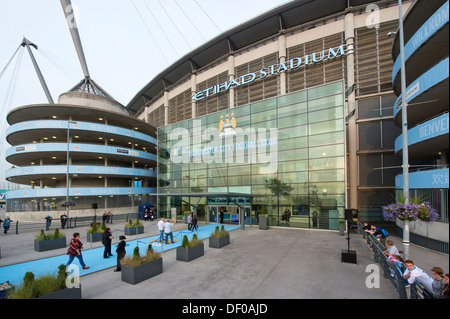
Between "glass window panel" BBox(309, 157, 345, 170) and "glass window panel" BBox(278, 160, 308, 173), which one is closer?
"glass window panel" BBox(309, 157, 345, 170)

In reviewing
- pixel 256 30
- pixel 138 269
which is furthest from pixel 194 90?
pixel 138 269

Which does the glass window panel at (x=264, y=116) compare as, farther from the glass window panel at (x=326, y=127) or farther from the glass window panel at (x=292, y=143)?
the glass window panel at (x=326, y=127)

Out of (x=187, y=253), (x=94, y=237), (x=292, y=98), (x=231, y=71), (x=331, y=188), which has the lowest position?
(x=94, y=237)

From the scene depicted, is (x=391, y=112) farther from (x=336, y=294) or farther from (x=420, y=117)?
(x=336, y=294)

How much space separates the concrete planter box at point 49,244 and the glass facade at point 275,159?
11989mm

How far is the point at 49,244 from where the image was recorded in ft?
47.6

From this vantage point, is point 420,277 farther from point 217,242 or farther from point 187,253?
point 217,242

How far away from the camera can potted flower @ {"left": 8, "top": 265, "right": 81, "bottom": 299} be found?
5.83 metres

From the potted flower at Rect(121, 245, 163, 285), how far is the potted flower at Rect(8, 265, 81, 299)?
1912 millimetres

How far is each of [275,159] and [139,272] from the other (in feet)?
59.8

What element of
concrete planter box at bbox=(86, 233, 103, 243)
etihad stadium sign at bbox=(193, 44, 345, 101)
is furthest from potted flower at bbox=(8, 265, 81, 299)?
etihad stadium sign at bbox=(193, 44, 345, 101)

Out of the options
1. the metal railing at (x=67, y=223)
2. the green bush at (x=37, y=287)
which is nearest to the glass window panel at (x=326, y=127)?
the green bush at (x=37, y=287)

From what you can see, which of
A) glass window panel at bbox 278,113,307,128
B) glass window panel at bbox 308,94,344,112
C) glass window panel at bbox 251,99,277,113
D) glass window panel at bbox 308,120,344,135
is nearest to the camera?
glass window panel at bbox 308,120,344,135

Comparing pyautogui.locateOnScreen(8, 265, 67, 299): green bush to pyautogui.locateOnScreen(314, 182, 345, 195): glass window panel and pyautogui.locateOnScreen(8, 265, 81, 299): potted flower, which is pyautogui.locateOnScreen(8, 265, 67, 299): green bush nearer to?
pyautogui.locateOnScreen(8, 265, 81, 299): potted flower
